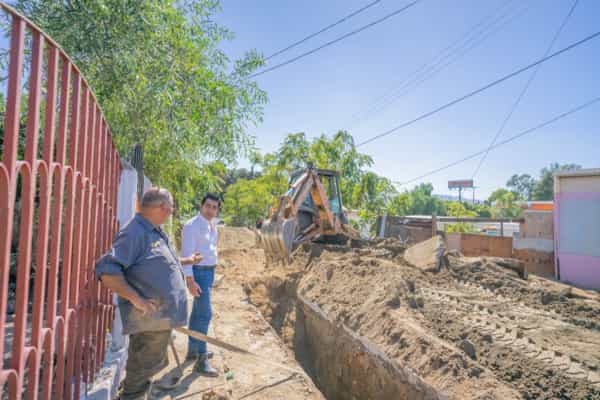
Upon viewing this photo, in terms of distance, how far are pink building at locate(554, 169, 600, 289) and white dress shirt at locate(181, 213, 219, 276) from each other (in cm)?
1008

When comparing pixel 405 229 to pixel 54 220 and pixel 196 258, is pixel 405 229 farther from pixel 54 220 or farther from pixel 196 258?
Answer: pixel 54 220

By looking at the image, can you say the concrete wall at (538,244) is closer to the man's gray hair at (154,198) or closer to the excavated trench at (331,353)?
the excavated trench at (331,353)

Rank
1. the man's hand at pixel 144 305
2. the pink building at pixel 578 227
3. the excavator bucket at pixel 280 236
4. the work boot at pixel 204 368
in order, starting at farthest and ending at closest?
the pink building at pixel 578 227 → the excavator bucket at pixel 280 236 → the work boot at pixel 204 368 → the man's hand at pixel 144 305

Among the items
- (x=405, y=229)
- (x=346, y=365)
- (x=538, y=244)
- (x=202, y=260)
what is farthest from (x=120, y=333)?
(x=405, y=229)

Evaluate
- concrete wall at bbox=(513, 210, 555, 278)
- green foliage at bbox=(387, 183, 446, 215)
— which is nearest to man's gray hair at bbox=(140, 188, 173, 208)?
concrete wall at bbox=(513, 210, 555, 278)

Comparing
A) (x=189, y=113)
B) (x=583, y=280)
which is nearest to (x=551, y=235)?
(x=583, y=280)

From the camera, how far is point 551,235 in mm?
11023

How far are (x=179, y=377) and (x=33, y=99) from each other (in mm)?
2875

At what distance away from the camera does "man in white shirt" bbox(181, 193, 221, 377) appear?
12.8 ft

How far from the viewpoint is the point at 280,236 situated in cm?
862

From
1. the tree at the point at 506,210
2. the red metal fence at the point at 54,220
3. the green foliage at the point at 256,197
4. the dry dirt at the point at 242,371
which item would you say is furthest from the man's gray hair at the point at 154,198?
the tree at the point at 506,210

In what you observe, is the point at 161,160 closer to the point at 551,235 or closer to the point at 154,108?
the point at 154,108

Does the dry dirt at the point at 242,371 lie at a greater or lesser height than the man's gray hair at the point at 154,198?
lesser

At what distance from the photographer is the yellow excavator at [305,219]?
8.81 meters
